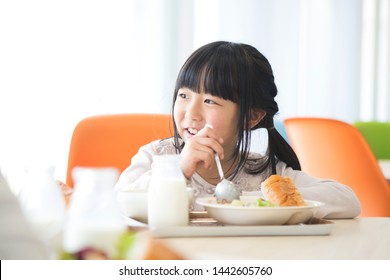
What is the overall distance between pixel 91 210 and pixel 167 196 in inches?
9.7

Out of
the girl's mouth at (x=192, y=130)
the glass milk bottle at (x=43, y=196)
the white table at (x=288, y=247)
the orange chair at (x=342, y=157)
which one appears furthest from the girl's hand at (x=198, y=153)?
the orange chair at (x=342, y=157)

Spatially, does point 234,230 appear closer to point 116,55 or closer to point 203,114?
point 203,114

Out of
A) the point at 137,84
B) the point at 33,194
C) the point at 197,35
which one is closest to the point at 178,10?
the point at 197,35

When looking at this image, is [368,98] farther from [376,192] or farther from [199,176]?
[199,176]

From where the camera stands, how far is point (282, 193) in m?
0.93

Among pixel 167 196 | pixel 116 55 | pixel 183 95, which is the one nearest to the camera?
pixel 167 196

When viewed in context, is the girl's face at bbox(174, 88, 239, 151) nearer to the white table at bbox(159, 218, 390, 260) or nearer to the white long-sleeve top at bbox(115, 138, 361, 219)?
the white long-sleeve top at bbox(115, 138, 361, 219)

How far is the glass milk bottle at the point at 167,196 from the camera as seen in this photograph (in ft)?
2.75

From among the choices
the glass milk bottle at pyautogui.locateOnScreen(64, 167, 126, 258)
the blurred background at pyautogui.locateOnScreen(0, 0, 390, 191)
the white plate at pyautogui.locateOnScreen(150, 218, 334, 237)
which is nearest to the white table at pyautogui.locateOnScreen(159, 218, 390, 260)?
the white plate at pyautogui.locateOnScreen(150, 218, 334, 237)

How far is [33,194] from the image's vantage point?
2.37 feet

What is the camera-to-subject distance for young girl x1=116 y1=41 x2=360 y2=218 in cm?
139

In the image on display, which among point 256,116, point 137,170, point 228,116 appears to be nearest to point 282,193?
point 137,170

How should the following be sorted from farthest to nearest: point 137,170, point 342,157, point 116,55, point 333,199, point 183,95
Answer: point 116,55 < point 342,157 < point 183,95 < point 137,170 < point 333,199
